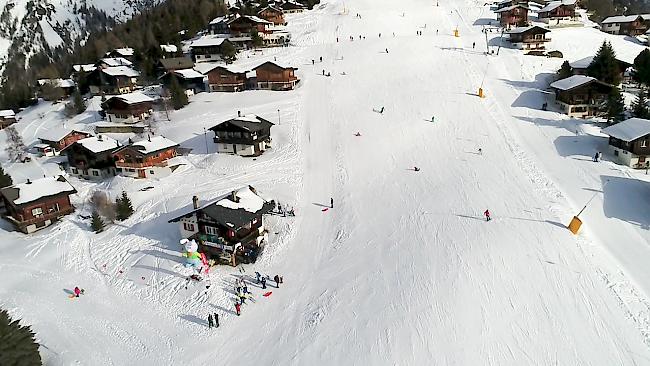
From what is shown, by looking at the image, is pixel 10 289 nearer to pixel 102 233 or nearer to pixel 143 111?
pixel 102 233

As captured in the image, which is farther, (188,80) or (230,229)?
(188,80)

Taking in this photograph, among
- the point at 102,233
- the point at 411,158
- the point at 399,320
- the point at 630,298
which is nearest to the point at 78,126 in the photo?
the point at 102,233

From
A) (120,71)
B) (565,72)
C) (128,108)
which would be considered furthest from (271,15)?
(565,72)

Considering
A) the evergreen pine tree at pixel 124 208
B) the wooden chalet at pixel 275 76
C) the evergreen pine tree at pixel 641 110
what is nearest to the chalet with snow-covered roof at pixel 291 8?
the wooden chalet at pixel 275 76

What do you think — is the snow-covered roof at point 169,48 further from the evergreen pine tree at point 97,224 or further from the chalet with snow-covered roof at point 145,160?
the evergreen pine tree at point 97,224

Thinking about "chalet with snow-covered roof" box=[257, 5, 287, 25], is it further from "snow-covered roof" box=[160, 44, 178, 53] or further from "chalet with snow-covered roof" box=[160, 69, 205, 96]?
"chalet with snow-covered roof" box=[160, 69, 205, 96]

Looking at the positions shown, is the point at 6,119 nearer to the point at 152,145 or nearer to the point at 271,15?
the point at 152,145

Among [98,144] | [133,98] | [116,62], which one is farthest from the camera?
[116,62]
